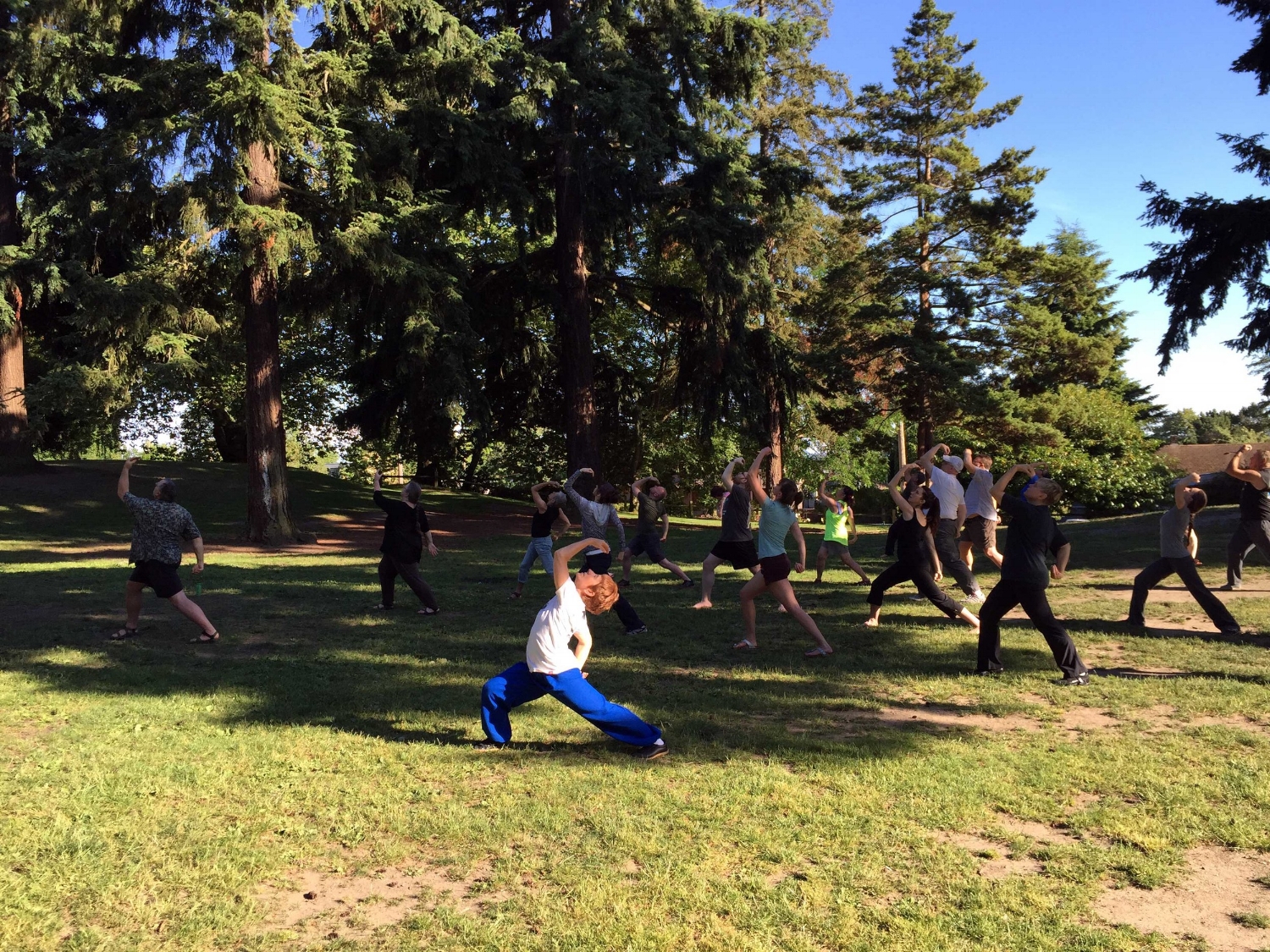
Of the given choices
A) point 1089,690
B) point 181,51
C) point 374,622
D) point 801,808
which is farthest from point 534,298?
point 801,808

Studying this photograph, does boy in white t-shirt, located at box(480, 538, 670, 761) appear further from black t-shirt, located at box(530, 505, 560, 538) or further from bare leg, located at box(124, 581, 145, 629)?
black t-shirt, located at box(530, 505, 560, 538)

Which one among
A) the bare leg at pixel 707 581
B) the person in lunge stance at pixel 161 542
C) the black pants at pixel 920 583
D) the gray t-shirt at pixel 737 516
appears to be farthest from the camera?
the bare leg at pixel 707 581

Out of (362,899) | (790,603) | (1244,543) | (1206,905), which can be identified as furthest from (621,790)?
(1244,543)

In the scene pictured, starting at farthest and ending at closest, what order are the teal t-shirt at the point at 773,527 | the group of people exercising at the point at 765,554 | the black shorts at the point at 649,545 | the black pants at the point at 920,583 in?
1. the black shorts at the point at 649,545
2. the black pants at the point at 920,583
3. the teal t-shirt at the point at 773,527
4. the group of people exercising at the point at 765,554

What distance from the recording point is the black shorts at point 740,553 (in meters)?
11.5

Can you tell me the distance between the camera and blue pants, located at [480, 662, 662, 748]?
625 cm

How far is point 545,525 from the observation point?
12805 millimetres

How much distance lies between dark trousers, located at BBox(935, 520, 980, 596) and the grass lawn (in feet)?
2.99

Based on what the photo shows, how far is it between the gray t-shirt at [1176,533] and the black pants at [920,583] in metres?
2.38

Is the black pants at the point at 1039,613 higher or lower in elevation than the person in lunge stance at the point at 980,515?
lower

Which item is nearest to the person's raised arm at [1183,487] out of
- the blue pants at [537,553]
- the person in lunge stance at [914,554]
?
the person in lunge stance at [914,554]

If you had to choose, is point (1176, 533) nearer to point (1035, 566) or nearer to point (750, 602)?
point (1035, 566)

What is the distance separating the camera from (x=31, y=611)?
479 inches

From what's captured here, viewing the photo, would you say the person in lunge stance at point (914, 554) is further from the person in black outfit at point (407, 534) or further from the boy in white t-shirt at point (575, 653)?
the person in black outfit at point (407, 534)
